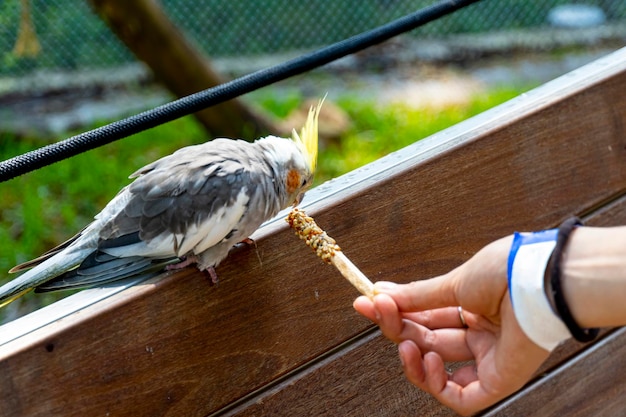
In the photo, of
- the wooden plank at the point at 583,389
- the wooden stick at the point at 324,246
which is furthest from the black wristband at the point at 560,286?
the wooden plank at the point at 583,389

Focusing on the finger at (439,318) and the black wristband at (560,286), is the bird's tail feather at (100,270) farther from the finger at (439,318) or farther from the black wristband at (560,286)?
the black wristband at (560,286)

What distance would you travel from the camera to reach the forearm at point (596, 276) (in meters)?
0.80

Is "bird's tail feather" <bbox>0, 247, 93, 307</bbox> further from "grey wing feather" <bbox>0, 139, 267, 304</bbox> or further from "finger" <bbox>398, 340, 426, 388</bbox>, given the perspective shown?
"finger" <bbox>398, 340, 426, 388</bbox>

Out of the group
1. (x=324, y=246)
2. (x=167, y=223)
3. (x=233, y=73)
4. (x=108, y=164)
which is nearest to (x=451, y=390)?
(x=324, y=246)

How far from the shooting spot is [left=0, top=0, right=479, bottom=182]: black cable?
3.53ft

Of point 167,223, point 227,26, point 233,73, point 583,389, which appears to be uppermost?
point 227,26

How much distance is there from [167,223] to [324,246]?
10.4 inches

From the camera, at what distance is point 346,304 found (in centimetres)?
117

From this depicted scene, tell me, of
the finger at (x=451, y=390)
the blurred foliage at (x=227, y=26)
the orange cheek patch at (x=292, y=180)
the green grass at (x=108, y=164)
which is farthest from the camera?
the blurred foliage at (x=227, y=26)

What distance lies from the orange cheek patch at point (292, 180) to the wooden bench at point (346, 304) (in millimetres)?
87

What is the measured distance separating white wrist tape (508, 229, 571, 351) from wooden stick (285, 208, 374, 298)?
0.20 meters

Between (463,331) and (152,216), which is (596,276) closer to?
(463,331)

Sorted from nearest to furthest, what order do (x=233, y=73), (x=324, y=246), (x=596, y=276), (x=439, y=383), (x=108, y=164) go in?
(x=596, y=276) → (x=439, y=383) → (x=324, y=246) → (x=108, y=164) → (x=233, y=73)

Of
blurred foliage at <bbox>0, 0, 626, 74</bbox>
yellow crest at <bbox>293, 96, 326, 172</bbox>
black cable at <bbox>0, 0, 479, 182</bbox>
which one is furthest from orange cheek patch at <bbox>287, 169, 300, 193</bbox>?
blurred foliage at <bbox>0, 0, 626, 74</bbox>
